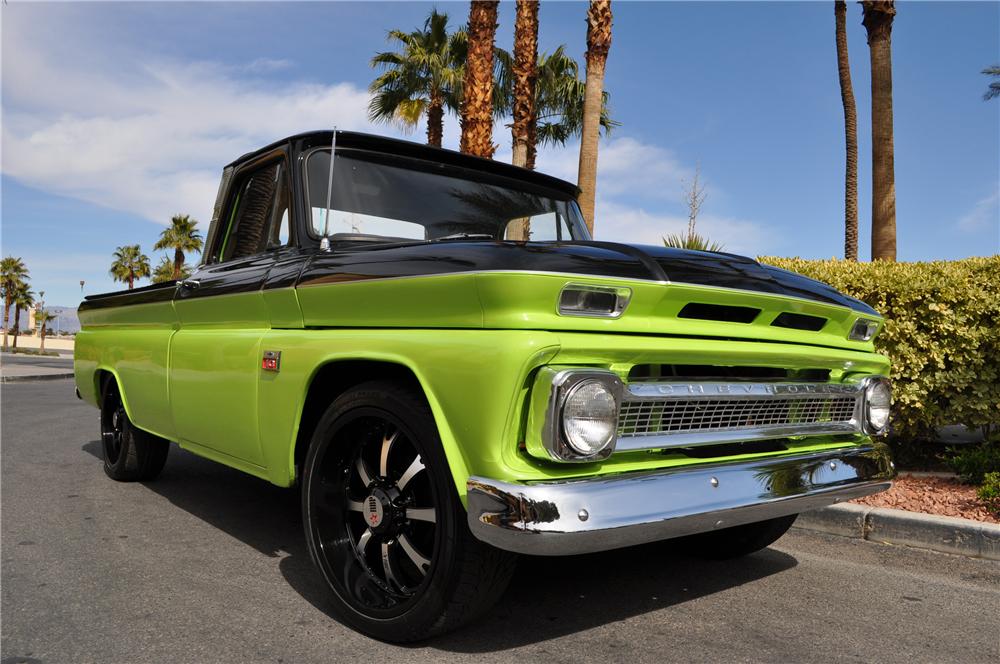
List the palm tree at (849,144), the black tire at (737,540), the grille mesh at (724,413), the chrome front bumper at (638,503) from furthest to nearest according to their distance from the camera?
the palm tree at (849,144) → the black tire at (737,540) → the grille mesh at (724,413) → the chrome front bumper at (638,503)

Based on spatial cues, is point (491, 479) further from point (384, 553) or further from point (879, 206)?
point (879, 206)

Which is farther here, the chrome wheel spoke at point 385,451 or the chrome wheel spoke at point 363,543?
the chrome wheel spoke at point 363,543

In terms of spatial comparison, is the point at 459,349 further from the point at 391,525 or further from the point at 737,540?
the point at 737,540

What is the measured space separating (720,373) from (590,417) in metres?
0.71

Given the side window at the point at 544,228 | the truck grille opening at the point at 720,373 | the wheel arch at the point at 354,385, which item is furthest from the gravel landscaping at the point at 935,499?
the wheel arch at the point at 354,385

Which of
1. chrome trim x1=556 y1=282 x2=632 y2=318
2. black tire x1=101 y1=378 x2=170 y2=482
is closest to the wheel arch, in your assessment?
chrome trim x1=556 y1=282 x2=632 y2=318

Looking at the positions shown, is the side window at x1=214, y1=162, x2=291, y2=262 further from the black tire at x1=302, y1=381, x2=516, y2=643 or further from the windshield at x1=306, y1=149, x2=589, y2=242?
the black tire at x1=302, y1=381, x2=516, y2=643

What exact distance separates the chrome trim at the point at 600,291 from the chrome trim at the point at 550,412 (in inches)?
7.3

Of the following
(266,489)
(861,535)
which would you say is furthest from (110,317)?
(861,535)

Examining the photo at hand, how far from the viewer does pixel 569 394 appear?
2.15 meters

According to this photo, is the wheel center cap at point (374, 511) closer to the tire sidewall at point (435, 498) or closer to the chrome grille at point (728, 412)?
the tire sidewall at point (435, 498)

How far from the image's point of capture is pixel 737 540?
12.0 ft

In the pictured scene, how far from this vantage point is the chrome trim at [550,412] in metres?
2.15

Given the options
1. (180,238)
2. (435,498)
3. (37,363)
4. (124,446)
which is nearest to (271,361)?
(435,498)
